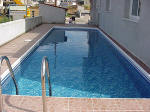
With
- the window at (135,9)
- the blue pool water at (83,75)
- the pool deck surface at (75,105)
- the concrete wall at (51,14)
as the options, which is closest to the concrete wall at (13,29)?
the blue pool water at (83,75)

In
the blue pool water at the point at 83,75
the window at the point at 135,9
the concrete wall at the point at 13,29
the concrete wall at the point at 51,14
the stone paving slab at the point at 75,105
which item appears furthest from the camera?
the concrete wall at the point at 51,14

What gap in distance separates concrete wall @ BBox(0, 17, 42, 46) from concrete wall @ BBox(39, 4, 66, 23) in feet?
16.3

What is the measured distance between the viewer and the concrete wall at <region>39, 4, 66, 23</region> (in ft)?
71.7

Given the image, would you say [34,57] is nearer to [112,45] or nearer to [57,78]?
[57,78]

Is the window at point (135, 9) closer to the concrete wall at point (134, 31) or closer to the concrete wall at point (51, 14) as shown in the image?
the concrete wall at point (134, 31)

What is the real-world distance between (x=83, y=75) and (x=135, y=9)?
478 centimetres

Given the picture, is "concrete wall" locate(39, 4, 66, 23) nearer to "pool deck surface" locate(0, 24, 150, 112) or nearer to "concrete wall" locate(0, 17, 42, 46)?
"concrete wall" locate(0, 17, 42, 46)

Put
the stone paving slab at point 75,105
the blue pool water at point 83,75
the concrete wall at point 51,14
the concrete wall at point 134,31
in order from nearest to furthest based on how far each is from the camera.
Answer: the stone paving slab at point 75,105 → the blue pool water at point 83,75 → the concrete wall at point 134,31 → the concrete wall at point 51,14

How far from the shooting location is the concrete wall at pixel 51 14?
21844mm

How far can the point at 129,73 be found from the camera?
7684mm

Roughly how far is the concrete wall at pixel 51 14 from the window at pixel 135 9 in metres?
12.7

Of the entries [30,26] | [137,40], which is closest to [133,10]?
[137,40]

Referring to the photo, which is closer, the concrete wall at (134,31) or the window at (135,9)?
the concrete wall at (134,31)

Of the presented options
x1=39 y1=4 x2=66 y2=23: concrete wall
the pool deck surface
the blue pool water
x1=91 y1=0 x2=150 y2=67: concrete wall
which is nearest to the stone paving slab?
the pool deck surface
